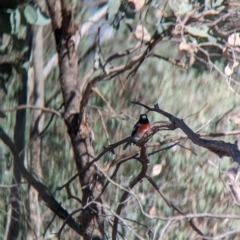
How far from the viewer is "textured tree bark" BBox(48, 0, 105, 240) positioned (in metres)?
4.87

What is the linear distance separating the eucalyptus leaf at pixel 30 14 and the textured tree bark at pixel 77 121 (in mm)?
1469

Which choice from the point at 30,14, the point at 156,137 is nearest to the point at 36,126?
the point at 156,137

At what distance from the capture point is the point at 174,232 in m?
6.56

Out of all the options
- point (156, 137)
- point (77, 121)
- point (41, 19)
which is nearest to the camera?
point (41, 19)

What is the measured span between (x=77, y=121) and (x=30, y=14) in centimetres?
161

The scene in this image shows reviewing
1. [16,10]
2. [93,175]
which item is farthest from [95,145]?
[16,10]

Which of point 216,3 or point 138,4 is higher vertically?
point 216,3

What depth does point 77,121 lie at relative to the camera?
4.91 metres

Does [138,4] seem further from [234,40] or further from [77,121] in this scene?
[77,121]

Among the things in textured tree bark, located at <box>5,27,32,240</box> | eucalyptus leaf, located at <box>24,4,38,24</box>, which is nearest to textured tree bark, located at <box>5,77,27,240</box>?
textured tree bark, located at <box>5,27,32,240</box>

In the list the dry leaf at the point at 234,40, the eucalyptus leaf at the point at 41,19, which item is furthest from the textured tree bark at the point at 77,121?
the eucalyptus leaf at the point at 41,19

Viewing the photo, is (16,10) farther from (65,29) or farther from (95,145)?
(95,145)

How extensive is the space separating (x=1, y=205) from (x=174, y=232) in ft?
5.11

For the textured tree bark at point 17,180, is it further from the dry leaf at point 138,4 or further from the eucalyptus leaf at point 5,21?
the eucalyptus leaf at point 5,21
